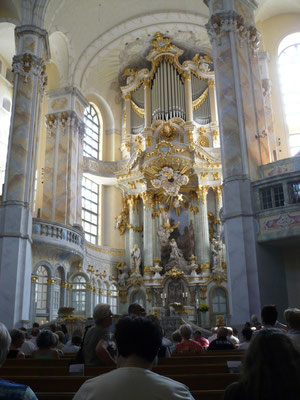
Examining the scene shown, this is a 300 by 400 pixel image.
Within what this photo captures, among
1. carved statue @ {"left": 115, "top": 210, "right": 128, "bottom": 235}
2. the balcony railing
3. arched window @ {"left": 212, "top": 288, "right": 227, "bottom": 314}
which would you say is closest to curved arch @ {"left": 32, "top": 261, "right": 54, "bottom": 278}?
the balcony railing

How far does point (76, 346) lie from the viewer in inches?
294

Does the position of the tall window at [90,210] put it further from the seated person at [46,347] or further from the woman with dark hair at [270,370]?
the woman with dark hair at [270,370]

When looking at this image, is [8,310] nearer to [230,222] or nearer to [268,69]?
[230,222]

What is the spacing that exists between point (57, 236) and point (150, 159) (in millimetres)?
8688

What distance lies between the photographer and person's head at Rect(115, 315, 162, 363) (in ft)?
7.42

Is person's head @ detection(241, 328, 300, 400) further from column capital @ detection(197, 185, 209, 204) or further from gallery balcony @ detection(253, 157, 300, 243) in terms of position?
column capital @ detection(197, 185, 209, 204)

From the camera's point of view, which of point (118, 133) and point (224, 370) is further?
point (118, 133)

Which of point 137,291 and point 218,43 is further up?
point 218,43

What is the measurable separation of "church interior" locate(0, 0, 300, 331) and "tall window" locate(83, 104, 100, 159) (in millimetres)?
117

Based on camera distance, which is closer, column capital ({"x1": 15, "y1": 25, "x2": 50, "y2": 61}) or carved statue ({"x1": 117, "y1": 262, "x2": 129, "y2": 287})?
column capital ({"x1": 15, "y1": 25, "x2": 50, "y2": 61})

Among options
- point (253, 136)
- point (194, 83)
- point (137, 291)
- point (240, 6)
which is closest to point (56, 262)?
point (137, 291)

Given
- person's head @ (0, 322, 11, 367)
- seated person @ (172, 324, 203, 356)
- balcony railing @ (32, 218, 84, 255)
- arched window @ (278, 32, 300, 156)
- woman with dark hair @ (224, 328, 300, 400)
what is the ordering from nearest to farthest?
woman with dark hair @ (224, 328, 300, 400) → person's head @ (0, 322, 11, 367) → seated person @ (172, 324, 203, 356) → balcony railing @ (32, 218, 84, 255) → arched window @ (278, 32, 300, 156)

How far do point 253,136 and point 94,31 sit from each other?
1418 cm

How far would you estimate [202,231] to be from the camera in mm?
25188
